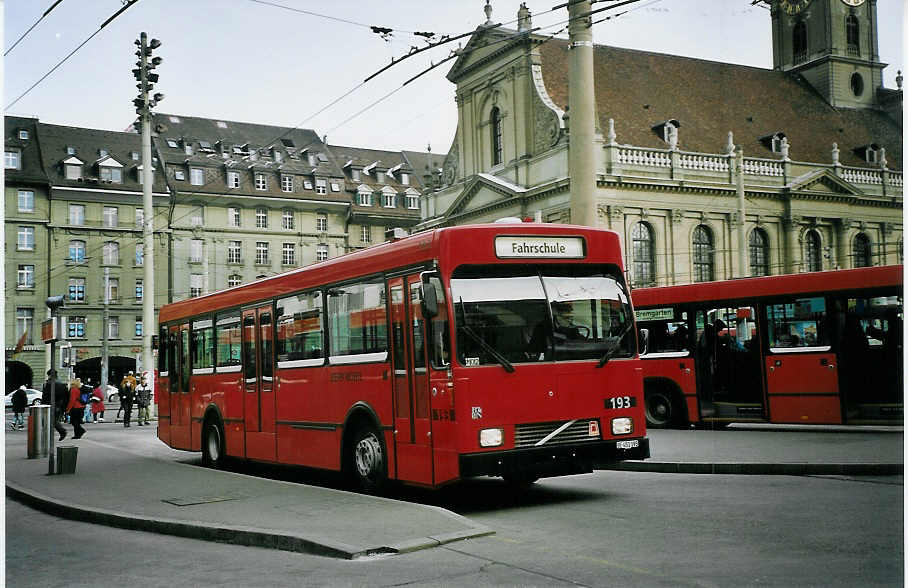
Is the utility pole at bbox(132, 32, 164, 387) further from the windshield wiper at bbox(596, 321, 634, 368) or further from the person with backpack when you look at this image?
the windshield wiper at bbox(596, 321, 634, 368)

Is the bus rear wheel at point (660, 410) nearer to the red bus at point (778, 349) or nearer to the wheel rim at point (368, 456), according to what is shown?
the red bus at point (778, 349)

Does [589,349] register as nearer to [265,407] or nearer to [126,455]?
[265,407]

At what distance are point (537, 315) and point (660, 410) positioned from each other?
11332 millimetres

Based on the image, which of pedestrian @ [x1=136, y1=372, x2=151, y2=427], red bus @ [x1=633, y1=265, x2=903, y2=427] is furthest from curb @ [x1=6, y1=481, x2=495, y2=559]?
pedestrian @ [x1=136, y1=372, x2=151, y2=427]

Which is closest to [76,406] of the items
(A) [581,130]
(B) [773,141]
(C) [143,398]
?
(C) [143,398]

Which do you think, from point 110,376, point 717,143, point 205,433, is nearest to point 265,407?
point 205,433

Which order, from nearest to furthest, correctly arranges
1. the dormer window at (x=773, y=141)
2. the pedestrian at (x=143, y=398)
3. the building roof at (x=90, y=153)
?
the building roof at (x=90, y=153) → the pedestrian at (x=143, y=398) → the dormer window at (x=773, y=141)

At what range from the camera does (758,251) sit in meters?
48.5

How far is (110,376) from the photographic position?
59.2 metres

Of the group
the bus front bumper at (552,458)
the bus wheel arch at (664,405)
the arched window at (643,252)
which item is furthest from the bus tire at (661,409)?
the arched window at (643,252)

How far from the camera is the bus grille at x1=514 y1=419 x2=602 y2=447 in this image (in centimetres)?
1046

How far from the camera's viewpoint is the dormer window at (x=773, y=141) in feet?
165

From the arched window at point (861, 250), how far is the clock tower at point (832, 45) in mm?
4014

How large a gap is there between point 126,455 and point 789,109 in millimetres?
38193
